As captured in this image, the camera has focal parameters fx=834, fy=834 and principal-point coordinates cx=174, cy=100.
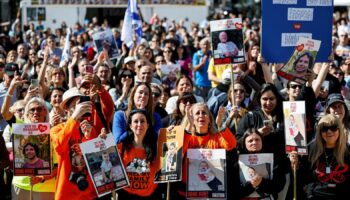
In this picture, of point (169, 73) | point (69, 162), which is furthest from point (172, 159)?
point (169, 73)

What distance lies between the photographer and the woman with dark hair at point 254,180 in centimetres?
800

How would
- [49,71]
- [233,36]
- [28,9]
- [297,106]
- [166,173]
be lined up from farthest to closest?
1. [28,9]
2. [49,71]
3. [233,36]
4. [297,106]
5. [166,173]

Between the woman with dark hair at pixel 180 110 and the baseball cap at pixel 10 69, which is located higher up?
the baseball cap at pixel 10 69

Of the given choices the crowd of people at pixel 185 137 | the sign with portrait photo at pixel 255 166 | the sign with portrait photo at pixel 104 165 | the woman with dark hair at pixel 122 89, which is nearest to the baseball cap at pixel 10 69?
the woman with dark hair at pixel 122 89

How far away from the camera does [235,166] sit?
8.03 meters

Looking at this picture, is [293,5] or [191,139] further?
[293,5]

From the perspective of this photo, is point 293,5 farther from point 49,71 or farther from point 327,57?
point 49,71

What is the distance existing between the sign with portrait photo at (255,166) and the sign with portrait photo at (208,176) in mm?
285

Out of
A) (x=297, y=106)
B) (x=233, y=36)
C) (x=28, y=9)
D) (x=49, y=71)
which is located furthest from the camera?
(x=28, y=9)

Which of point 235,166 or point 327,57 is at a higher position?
point 327,57

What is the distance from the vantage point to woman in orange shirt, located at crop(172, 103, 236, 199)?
26.0 ft

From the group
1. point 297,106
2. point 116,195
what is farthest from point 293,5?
point 116,195

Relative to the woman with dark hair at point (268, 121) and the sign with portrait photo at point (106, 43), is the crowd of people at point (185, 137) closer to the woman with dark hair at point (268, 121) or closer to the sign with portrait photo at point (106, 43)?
the woman with dark hair at point (268, 121)

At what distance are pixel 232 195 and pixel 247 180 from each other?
0.21 m
